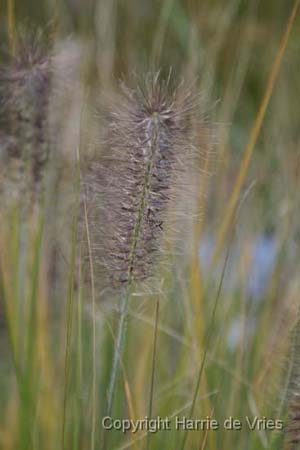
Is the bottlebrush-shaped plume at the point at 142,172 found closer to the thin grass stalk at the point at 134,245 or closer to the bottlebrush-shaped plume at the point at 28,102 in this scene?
the thin grass stalk at the point at 134,245

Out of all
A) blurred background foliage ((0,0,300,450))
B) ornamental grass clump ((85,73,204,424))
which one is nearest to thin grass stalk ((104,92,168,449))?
Result: ornamental grass clump ((85,73,204,424))

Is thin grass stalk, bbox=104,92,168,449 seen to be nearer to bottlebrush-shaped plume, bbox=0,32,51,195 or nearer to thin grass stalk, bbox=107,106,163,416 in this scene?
thin grass stalk, bbox=107,106,163,416

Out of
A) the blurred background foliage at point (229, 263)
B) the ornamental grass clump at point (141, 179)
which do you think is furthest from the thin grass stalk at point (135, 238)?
the blurred background foliage at point (229, 263)

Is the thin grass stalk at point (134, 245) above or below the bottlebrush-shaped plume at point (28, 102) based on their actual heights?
below

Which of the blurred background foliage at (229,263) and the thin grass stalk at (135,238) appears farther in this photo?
the blurred background foliage at (229,263)

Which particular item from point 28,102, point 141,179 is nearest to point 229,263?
point 28,102

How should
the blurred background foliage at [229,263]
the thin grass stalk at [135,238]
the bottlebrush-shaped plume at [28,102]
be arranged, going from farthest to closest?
the blurred background foliage at [229,263] → the bottlebrush-shaped plume at [28,102] → the thin grass stalk at [135,238]

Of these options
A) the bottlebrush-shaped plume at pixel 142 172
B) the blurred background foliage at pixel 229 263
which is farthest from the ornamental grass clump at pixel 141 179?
the blurred background foliage at pixel 229 263

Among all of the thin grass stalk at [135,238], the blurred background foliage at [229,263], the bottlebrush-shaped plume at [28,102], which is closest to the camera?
the thin grass stalk at [135,238]

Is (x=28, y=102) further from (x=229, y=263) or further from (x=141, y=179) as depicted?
(x=229, y=263)

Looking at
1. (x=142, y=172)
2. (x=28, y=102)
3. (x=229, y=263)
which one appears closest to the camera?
(x=142, y=172)
